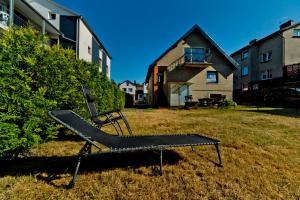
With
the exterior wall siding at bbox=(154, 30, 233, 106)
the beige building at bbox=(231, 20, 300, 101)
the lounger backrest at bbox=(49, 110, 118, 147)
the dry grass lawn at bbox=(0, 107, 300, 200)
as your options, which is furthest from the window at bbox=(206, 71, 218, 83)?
the lounger backrest at bbox=(49, 110, 118, 147)

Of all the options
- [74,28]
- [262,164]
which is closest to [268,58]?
[74,28]

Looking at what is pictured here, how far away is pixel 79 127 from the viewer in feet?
9.06

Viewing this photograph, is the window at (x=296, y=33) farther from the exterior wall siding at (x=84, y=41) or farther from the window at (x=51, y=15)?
the window at (x=51, y=15)

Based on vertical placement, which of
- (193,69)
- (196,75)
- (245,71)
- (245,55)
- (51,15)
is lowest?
(196,75)

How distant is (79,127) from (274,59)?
29.2 m

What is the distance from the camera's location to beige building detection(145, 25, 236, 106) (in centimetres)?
1922

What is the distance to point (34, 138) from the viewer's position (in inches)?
117

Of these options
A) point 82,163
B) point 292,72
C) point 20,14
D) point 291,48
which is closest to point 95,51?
point 20,14

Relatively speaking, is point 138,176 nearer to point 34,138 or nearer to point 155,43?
point 34,138

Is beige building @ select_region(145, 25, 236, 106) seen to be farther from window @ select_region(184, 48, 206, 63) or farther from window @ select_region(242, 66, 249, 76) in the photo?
window @ select_region(242, 66, 249, 76)

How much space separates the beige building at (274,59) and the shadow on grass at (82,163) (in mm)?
23494

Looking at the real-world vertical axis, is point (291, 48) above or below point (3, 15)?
above

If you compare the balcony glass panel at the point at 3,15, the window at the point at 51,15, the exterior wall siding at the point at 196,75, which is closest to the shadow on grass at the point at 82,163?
the balcony glass panel at the point at 3,15

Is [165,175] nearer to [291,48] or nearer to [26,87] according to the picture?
[26,87]
